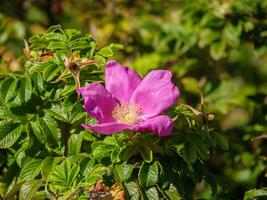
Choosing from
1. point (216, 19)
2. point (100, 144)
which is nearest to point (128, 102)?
point (100, 144)

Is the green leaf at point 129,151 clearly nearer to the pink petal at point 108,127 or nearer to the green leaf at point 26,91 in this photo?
the pink petal at point 108,127

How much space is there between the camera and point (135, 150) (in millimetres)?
1661

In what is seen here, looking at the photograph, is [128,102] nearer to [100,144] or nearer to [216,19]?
[100,144]

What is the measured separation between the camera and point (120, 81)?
1.73 metres

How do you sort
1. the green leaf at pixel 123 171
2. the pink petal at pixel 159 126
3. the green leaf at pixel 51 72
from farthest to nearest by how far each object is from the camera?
the green leaf at pixel 51 72
the green leaf at pixel 123 171
the pink petal at pixel 159 126

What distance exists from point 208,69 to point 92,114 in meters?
1.64

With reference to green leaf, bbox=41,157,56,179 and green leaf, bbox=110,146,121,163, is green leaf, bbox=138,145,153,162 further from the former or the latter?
green leaf, bbox=41,157,56,179

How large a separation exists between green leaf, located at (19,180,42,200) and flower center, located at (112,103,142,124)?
0.99 ft

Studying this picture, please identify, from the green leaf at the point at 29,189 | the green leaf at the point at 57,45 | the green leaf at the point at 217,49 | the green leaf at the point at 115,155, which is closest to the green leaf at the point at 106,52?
the green leaf at the point at 57,45

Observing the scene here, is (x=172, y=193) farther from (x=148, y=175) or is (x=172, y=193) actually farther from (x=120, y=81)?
(x=120, y=81)

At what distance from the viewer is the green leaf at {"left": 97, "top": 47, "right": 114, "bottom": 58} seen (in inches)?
73.0

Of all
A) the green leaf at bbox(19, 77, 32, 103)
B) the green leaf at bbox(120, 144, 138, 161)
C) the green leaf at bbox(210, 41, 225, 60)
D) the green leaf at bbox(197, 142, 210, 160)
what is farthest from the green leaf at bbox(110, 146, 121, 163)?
the green leaf at bbox(210, 41, 225, 60)

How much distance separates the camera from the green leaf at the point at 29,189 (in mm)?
1734

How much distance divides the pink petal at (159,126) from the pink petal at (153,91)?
10 cm
